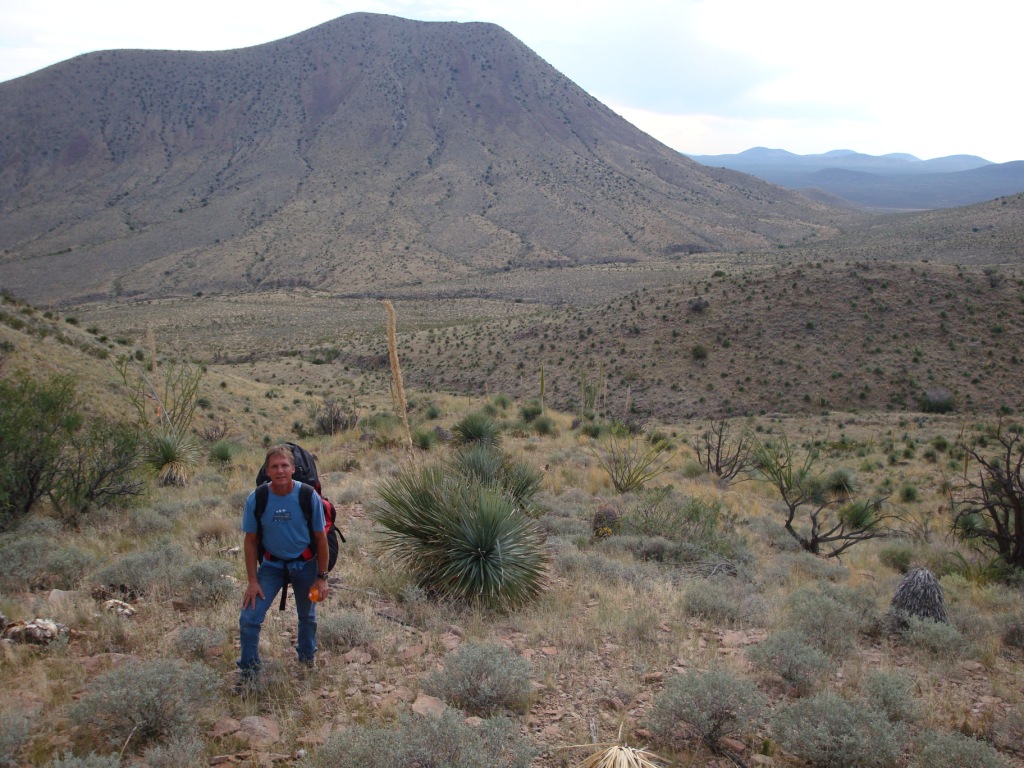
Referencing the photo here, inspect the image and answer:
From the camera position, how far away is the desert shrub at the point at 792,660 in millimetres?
4508

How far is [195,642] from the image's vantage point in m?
4.57

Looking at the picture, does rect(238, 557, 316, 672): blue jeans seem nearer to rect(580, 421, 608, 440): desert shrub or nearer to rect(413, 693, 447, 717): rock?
rect(413, 693, 447, 717): rock

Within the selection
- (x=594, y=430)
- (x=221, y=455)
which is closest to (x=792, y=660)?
(x=221, y=455)

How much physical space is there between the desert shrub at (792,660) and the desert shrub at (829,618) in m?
0.45

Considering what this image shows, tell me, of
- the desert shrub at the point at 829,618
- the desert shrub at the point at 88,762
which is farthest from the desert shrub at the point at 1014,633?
the desert shrub at the point at 88,762

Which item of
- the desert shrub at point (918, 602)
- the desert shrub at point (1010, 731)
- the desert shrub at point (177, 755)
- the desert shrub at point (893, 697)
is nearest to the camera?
the desert shrub at point (177, 755)

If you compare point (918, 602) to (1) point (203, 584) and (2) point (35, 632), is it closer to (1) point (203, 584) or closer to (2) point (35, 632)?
(1) point (203, 584)

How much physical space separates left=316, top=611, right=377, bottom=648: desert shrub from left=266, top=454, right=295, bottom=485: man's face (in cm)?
128

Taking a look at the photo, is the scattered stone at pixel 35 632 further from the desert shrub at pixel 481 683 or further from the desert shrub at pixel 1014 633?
the desert shrub at pixel 1014 633

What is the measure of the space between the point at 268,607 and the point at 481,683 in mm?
1524

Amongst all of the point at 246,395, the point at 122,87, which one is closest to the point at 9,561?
the point at 246,395

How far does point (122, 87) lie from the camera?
111 m

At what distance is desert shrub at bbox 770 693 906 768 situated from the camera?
3590 mm

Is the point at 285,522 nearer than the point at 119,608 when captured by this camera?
Yes
